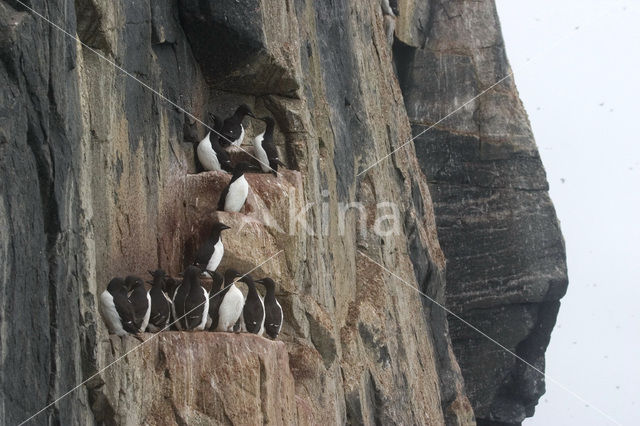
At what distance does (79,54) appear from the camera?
1127cm

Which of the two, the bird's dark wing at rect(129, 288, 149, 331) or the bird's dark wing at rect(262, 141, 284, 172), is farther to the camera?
the bird's dark wing at rect(262, 141, 284, 172)

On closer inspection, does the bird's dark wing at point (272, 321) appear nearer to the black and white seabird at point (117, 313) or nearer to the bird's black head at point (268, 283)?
the bird's black head at point (268, 283)

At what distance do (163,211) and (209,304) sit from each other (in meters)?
1.73

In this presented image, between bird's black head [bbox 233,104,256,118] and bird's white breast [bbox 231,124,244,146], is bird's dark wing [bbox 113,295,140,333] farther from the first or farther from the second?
bird's black head [bbox 233,104,256,118]

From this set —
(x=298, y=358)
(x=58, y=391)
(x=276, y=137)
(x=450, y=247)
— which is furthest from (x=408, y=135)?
(x=58, y=391)

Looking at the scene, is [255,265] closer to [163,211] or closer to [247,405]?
[163,211]

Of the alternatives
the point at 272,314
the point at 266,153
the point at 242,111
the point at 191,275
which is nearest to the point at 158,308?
the point at 191,275

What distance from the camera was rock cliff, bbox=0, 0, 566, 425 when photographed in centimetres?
890

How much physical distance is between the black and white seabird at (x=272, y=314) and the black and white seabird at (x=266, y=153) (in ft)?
5.83

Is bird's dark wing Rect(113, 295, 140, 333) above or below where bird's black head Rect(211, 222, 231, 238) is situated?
below

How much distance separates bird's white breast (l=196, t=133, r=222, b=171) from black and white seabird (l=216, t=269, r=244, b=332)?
2.25 m

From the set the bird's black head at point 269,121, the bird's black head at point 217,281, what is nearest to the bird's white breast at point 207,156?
the bird's black head at point 269,121

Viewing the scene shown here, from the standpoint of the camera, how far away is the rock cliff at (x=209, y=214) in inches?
350

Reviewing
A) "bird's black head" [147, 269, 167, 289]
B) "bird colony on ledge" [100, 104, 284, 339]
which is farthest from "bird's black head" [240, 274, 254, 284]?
"bird's black head" [147, 269, 167, 289]
